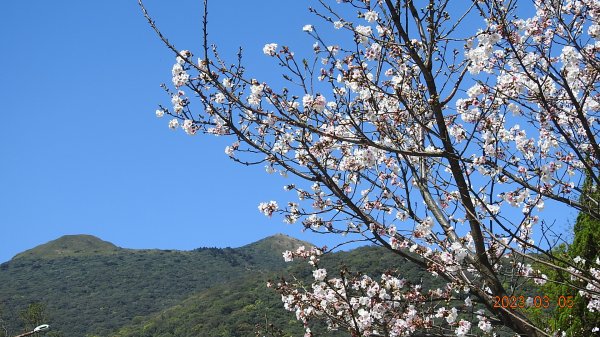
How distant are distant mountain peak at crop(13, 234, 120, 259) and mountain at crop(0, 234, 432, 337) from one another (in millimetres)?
166

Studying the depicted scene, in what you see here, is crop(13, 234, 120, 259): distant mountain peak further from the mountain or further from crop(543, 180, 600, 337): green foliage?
crop(543, 180, 600, 337): green foliage

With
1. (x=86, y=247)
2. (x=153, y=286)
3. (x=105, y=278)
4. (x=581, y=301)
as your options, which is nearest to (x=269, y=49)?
(x=581, y=301)

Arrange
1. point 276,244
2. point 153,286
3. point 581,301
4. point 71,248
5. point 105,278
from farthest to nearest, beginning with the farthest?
1. point 276,244
2. point 71,248
3. point 105,278
4. point 153,286
5. point 581,301

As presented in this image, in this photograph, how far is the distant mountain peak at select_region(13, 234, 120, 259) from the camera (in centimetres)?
10681

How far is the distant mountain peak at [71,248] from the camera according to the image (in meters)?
107

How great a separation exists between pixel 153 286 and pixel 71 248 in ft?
118

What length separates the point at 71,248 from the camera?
114 meters

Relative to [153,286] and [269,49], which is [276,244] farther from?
[269,49]

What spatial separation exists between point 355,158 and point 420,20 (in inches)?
53.5

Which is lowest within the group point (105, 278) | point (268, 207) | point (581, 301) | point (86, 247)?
point (581, 301)

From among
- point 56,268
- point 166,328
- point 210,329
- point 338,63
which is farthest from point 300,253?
point 56,268

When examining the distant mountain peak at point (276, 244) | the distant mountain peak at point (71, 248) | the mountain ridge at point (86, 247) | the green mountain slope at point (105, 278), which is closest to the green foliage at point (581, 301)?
the green mountain slope at point (105, 278)

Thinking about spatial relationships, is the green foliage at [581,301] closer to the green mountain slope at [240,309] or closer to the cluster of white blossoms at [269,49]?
the cluster of white blossoms at [269,49]

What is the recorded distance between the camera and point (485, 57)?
197 inches
